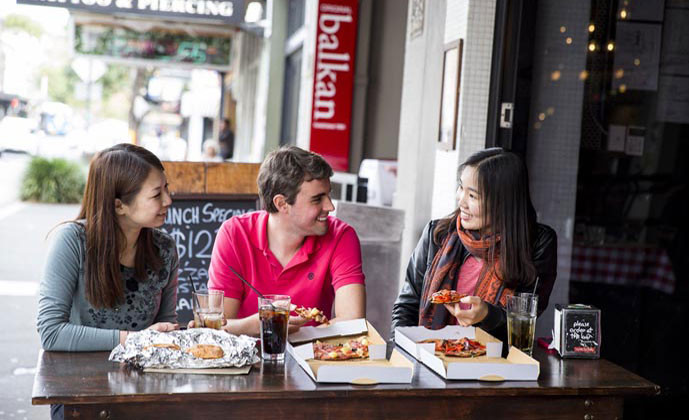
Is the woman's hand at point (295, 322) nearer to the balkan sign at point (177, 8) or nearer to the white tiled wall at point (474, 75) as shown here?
the white tiled wall at point (474, 75)

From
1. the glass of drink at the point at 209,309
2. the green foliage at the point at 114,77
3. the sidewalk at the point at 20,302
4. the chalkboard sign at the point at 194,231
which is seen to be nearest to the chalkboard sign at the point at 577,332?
the glass of drink at the point at 209,309

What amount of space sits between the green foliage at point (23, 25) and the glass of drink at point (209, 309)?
51375mm

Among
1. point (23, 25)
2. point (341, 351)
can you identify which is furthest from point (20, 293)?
point (23, 25)

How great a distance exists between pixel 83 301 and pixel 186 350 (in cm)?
72

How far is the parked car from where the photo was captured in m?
36.7

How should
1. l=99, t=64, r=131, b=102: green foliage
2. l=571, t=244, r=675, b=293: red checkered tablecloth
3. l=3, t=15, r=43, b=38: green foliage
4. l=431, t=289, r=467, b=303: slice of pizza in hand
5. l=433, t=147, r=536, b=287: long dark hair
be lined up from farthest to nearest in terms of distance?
l=3, t=15, r=43, b=38: green foliage, l=99, t=64, r=131, b=102: green foliage, l=571, t=244, r=675, b=293: red checkered tablecloth, l=433, t=147, r=536, b=287: long dark hair, l=431, t=289, r=467, b=303: slice of pizza in hand

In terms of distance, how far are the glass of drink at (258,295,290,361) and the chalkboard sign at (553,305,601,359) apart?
0.90 m

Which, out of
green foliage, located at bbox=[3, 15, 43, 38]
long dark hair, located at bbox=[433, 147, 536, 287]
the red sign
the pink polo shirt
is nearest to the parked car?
green foliage, located at bbox=[3, 15, 43, 38]

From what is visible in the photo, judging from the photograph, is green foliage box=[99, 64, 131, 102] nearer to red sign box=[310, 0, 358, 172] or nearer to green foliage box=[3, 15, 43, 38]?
green foliage box=[3, 15, 43, 38]

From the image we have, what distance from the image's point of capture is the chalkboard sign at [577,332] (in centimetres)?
263

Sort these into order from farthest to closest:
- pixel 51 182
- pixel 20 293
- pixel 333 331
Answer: pixel 51 182 → pixel 20 293 → pixel 333 331

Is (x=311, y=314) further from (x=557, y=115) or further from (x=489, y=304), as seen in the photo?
(x=557, y=115)

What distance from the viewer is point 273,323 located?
2.37m

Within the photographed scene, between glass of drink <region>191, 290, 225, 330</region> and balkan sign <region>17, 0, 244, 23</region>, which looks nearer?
glass of drink <region>191, 290, 225, 330</region>
